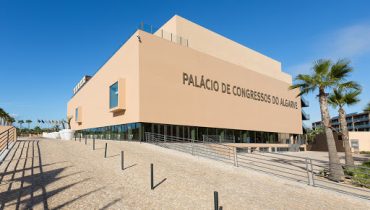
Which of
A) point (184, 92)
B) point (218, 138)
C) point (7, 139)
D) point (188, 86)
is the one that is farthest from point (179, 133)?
point (7, 139)

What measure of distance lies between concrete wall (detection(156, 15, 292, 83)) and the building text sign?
543 cm

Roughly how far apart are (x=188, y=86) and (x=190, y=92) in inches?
29.4

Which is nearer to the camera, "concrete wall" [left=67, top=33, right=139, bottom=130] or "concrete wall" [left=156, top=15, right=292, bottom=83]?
"concrete wall" [left=67, top=33, right=139, bottom=130]

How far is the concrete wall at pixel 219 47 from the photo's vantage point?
33.5 meters

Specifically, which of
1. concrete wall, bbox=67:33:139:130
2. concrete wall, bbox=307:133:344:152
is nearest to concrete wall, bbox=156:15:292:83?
concrete wall, bbox=67:33:139:130

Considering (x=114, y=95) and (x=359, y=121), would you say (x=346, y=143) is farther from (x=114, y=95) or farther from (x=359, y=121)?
(x=359, y=121)

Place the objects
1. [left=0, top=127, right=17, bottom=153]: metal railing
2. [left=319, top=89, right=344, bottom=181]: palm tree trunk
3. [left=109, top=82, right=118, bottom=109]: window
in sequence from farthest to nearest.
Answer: [left=109, top=82, right=118, bottom=109]: window → [left=0, top=127, right=17, bottom=153]: metal railing → [left=319, top=89, right=344, bottom=181]: palm tree trunk

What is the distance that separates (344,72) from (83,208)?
18188 mm

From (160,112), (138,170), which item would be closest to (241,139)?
(160,112)

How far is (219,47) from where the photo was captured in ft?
128

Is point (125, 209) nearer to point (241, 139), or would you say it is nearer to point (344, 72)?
point (344, 72)

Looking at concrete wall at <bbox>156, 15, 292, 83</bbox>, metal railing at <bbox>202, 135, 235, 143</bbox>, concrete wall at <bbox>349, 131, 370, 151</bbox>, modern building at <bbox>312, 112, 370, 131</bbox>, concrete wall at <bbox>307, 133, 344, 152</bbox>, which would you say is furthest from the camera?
modern building at <bbox>312, 112, 370, 131</bbox>

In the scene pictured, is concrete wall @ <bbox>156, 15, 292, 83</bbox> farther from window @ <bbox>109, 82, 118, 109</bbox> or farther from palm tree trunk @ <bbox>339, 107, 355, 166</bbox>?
palm tree trunk @ <bbox>339, 107, 355, 166</bbox>

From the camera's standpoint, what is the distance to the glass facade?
26.8 meters
